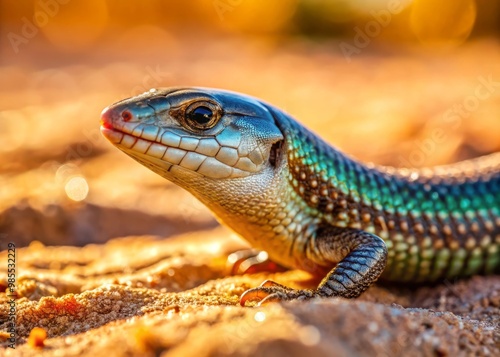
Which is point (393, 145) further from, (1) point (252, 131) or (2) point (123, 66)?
(2) point (123, 66)

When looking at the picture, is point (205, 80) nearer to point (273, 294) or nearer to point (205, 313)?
point (273, 294)
